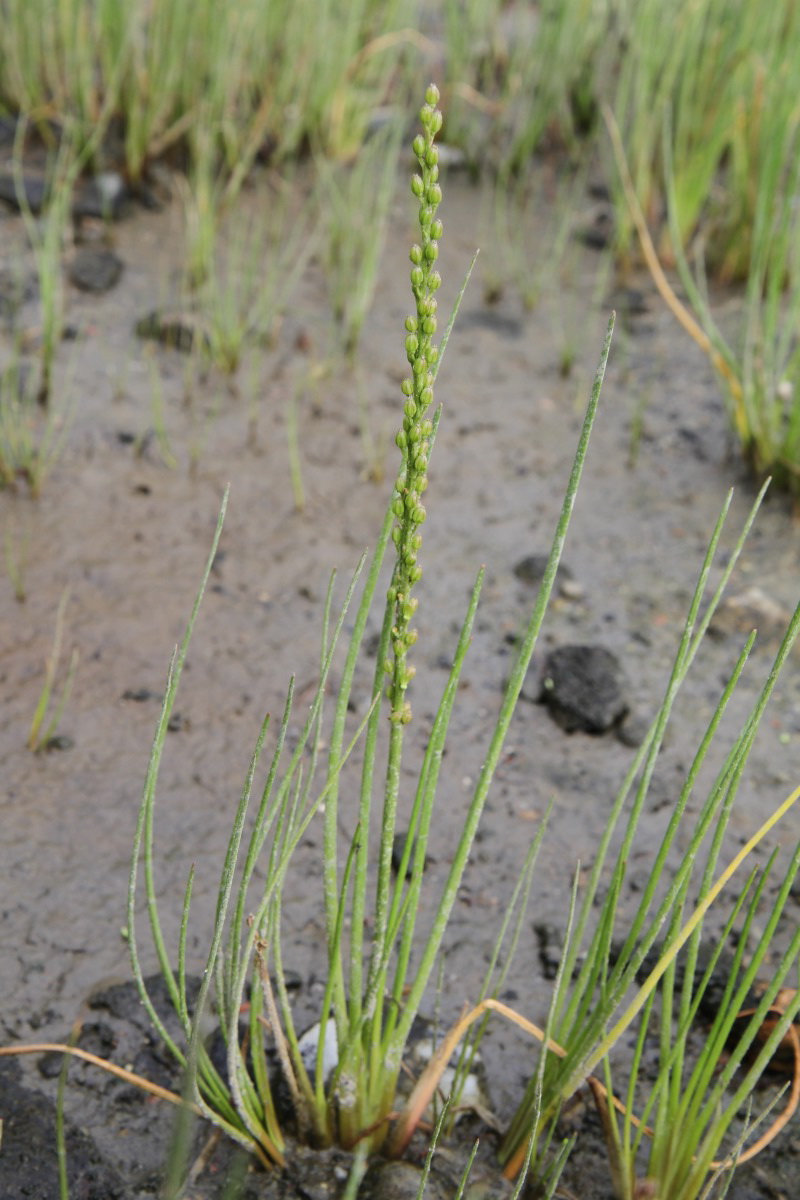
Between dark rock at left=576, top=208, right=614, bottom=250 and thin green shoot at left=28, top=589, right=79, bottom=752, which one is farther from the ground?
dark rock at left=576, top=208, right=614, bottom=250

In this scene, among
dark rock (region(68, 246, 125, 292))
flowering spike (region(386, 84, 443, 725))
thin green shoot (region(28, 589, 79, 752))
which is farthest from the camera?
dark rock (region(68, 246, 125, 292))

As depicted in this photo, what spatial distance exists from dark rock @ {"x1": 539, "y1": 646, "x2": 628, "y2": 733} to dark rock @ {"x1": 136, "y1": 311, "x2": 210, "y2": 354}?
4.03 ft

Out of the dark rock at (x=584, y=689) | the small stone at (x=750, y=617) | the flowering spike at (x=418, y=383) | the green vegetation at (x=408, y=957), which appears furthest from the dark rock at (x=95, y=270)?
the flowering spike at (x=418, y=383)

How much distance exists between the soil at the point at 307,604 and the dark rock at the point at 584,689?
31 mm

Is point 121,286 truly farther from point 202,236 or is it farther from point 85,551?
point 85,551

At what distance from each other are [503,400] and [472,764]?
3.81 feet

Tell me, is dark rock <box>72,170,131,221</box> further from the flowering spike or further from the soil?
the flowering spike

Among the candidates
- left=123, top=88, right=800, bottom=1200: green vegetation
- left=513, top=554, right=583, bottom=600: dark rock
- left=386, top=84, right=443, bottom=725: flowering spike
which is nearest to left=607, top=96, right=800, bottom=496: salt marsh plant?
left=513, top=554, right=583, bottom=600: dark rock

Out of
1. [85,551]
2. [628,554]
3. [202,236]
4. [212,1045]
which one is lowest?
[212,1045]

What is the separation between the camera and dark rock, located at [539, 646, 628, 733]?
207cm

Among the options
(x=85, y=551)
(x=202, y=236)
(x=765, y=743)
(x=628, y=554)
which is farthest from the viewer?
(x=202, y=236)

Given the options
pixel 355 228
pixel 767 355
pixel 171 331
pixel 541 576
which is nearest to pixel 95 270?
pixel 171 331

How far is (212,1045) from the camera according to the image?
58.8 inches

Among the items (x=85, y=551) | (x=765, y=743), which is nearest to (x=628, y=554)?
(x=765, y=743)
